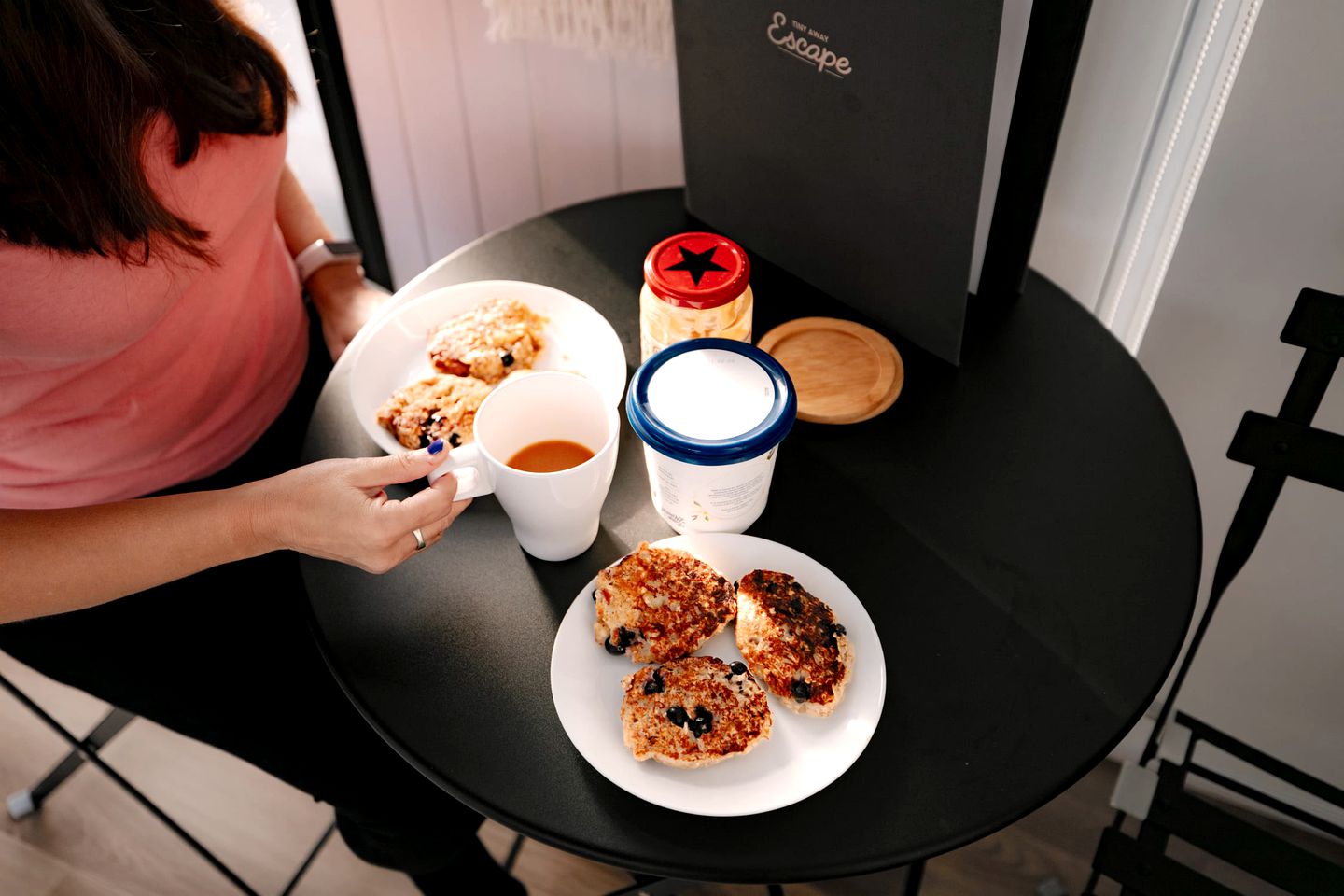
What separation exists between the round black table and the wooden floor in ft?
2.65

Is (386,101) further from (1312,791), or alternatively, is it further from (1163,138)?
(1312,791)

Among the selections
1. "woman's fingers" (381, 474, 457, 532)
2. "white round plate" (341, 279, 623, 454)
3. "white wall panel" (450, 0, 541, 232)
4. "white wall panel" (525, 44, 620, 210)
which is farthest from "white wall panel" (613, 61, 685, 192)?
Result: "woman's fingers" (381, 474, 457, 532)

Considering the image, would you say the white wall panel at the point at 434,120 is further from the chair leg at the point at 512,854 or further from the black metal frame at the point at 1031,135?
the chair leg at the point at 512,854

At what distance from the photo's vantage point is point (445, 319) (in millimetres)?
1094

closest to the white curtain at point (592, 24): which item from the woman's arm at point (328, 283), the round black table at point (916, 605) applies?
the woman's arm at point (328, 283)

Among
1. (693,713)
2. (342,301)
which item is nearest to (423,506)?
(693,713)

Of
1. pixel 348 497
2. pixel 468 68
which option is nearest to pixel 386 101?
pixel 468 68

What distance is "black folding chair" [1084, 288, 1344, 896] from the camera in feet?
3.09

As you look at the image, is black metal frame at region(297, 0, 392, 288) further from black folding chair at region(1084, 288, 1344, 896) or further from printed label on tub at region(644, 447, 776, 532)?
black folding chair at region(1084, 288, 1344, 896)

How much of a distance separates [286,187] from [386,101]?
0.40m

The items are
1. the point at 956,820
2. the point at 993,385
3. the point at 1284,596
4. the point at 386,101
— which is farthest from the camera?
the point at 386,101

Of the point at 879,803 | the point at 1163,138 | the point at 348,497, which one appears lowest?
the point at 879,803

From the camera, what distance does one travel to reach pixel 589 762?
0.76 metres

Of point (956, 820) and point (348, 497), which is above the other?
point (348, 497)
